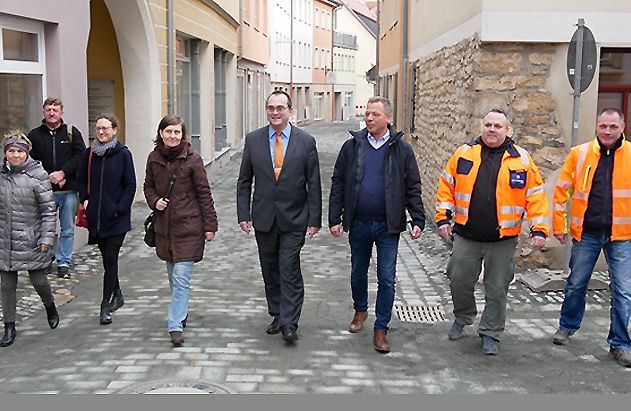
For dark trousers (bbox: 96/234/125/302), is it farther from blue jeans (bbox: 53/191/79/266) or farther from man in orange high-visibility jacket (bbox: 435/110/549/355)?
man in orange high-visibility jacket (bbox: 435/110/549/355)

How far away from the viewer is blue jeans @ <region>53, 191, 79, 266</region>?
8.27 m

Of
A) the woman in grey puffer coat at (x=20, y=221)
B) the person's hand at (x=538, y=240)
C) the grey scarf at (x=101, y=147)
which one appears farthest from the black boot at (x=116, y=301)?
the person's hand at (x=538, y=240)

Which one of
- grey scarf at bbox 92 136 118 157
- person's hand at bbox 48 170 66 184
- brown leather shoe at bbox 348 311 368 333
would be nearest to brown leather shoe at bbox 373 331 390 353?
brown leather shoe at bbox 348 311 368 333

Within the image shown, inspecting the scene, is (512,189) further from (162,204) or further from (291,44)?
(291,44)

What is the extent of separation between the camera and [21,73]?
339 inches

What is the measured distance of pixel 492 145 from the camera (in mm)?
5809

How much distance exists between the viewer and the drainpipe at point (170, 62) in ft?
46.6

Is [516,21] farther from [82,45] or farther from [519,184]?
[82,45]

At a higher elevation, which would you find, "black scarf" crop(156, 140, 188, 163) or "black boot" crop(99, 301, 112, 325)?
"black scarf" crop(156, 140, 188, 163)

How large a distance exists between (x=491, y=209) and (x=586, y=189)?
0.74 meters

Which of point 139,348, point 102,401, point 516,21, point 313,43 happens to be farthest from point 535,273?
point 313,43

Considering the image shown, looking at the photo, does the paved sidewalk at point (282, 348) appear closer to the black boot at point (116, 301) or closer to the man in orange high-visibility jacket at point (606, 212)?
the black boot at point (116, 301)

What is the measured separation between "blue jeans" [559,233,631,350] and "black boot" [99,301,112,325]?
3677 mm

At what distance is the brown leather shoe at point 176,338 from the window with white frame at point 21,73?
12.4 feet
